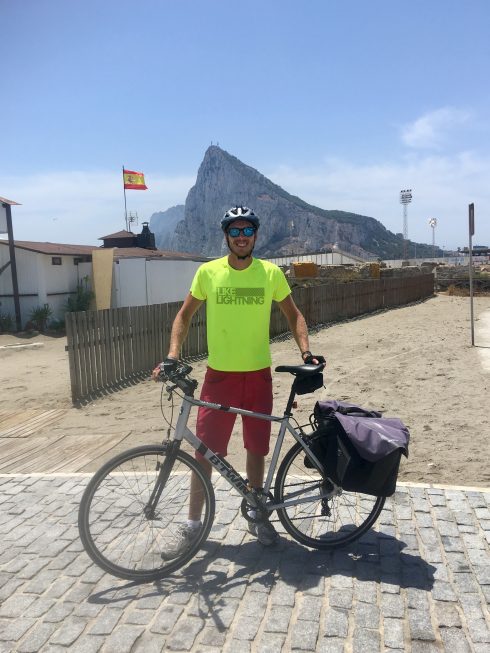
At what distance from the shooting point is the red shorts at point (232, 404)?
3314 mm

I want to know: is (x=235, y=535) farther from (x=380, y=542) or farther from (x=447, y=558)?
(x=447, y=558)

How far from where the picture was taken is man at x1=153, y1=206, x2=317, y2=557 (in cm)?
331

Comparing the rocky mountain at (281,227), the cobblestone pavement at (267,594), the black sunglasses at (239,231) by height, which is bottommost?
the cobblestone pavement at (267,594)

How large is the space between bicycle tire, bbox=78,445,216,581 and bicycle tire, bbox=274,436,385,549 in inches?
18.7

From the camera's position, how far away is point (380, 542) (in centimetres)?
344

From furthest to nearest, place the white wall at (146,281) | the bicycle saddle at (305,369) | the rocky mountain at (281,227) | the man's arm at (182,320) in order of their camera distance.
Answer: the rocky mountain at (281,227) → the white wall at (146,281) → the man's arm at (182,320) → the bicycle saddle at (305,369)

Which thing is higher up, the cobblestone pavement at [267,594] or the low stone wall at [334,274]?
the low stone wall at [334,274]

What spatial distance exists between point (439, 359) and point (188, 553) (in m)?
7.43

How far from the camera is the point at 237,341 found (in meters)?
3.33

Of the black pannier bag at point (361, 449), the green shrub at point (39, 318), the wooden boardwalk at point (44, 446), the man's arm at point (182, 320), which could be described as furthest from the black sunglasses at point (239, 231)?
the green shrub at point (39, 318)

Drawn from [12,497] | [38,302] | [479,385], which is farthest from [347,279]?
[12,497]

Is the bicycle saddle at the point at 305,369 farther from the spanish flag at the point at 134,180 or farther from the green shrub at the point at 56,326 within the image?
the spanish flag at the point at 134,180

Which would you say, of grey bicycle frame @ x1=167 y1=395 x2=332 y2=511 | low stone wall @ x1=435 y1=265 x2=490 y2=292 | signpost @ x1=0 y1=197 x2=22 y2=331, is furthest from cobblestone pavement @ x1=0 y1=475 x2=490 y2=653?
low stone wall @ x1=435 y1=265 x2=490 y2=292

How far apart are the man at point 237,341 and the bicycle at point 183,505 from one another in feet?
0.35
